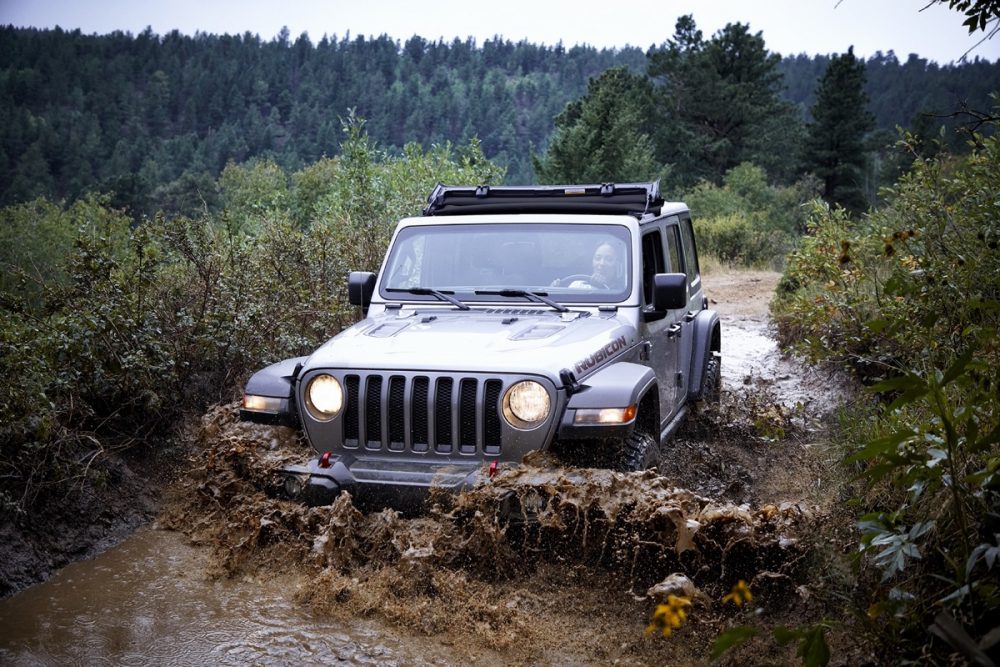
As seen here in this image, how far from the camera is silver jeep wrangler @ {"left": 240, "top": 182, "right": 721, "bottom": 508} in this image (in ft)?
14.7

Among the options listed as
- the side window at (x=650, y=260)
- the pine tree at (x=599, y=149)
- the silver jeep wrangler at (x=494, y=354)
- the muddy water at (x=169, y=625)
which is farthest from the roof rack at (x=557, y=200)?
the pine tree at (x=599, y=149)

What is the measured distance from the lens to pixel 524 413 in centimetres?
451

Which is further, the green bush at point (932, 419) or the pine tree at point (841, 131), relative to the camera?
the pine tree at point (841, 131)

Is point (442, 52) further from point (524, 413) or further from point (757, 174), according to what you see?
point (524, 413)

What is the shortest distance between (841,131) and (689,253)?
47332 millimetres

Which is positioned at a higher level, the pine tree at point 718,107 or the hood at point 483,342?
the pine tree at point 718,107

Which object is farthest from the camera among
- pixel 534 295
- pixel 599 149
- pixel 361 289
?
pixel 599 149

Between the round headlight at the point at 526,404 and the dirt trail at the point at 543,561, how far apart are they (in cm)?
24

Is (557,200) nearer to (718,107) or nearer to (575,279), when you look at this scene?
(575,279)

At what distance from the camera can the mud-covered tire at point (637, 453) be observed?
15.4 ft

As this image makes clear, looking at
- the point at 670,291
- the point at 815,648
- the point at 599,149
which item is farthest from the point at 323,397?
the point at 599,149

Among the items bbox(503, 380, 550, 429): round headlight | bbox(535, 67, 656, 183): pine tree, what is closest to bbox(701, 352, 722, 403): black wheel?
bbox(503, 380, 550, 429): round headlight

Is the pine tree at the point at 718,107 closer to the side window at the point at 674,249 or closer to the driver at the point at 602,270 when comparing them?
the side window at the point at 674,249

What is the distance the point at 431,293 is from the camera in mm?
5762
